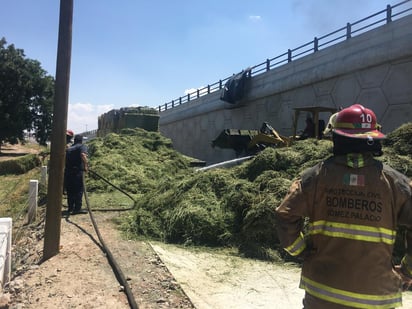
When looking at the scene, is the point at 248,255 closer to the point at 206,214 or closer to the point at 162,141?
the point at 206,214

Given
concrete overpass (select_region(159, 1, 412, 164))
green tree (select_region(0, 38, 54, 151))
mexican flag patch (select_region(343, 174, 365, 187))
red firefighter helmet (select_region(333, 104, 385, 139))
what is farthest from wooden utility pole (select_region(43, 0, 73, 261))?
green tree (select_region(0, 38, 54, 151))

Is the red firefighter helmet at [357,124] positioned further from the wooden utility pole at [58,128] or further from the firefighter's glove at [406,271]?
the wooden utility pole at [58,128]

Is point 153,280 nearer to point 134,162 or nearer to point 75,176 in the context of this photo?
point 75,176

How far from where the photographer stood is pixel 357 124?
228cm

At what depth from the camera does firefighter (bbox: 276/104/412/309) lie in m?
2.15

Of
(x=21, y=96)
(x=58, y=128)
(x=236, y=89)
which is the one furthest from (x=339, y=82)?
(x=21, y=96)

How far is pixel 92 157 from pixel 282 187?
9081mm

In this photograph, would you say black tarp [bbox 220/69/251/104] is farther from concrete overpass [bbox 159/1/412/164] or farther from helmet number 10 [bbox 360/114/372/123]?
helmet number 10 [bbox 360/114/372/123]

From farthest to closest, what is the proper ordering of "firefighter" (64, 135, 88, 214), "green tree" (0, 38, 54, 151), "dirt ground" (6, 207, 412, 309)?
1. "green tree" (0, 38, 54, 151)
2. "firefighter" (64, 135, 88, 214)
3. "dirt ground" (6, 207, 412, 309)

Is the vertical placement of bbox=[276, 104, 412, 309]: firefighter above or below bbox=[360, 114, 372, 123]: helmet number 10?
below

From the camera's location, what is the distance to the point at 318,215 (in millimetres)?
2285

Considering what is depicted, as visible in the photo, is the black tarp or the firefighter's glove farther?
the black tarp

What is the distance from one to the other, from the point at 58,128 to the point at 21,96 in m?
35.7

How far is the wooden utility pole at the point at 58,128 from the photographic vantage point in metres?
5.81
